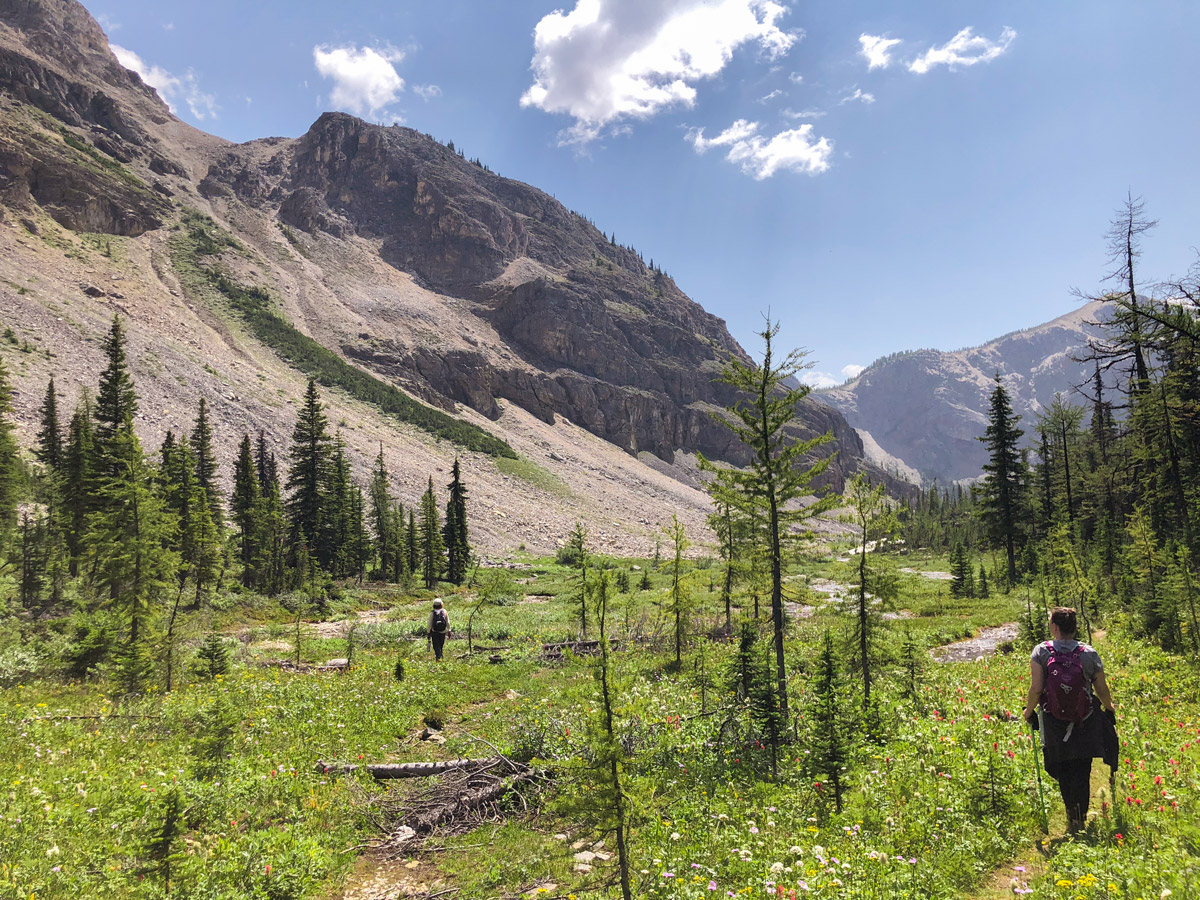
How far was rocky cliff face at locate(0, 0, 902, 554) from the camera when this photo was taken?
267 feet

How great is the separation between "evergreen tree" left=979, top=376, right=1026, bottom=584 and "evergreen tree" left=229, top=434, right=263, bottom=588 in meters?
52.1

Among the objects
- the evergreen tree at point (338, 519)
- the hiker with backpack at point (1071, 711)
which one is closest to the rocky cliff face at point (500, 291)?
the evergreen tree at point (338, 519)

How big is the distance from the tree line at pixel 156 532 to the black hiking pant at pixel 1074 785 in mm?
16658

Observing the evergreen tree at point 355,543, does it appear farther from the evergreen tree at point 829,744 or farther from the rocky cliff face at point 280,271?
Result: the evergreen tree at point 829,744

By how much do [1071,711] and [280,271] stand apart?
6439 inches

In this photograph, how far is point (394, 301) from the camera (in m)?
150

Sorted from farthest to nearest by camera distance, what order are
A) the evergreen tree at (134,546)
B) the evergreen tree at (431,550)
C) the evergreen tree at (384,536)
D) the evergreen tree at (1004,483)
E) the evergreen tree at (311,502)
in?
the evergreen tree at (384,536) < the evergreen tree at (431,550) < the evergreen tree at (311,502) < the evergreen tree at (1004,483) < the evergreen tree at (134,546)

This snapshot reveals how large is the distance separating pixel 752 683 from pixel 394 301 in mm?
159018

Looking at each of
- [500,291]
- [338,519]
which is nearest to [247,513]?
[338,519]

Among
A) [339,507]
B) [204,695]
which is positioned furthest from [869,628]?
[339,507]

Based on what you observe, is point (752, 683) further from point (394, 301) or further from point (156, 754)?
point (394, 301)

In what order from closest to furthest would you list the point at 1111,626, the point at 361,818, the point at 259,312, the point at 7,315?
1. the point at 361,818
2. the point at 1111,626
3. the point at 7,315
4. the point at 259,312

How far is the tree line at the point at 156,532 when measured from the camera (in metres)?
14.1

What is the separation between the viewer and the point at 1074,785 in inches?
229
